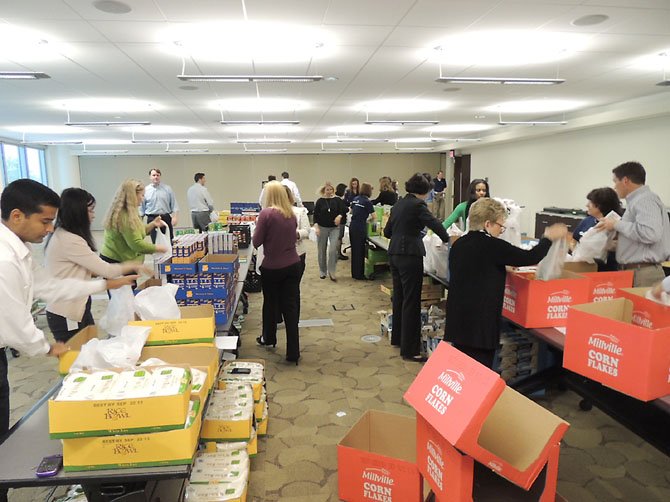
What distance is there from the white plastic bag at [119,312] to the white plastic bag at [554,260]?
229cm

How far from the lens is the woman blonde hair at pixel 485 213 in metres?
2.62

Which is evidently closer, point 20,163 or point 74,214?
point 74,214

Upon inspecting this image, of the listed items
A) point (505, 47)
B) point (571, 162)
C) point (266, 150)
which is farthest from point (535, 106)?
point (266, 150)

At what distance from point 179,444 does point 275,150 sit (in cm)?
1677

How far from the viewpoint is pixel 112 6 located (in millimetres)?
3723

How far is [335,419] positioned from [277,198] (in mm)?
1776

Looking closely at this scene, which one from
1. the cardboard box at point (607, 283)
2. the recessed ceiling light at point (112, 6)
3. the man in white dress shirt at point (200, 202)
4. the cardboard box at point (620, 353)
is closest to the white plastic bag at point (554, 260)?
the cardboard box at point (607, 283)

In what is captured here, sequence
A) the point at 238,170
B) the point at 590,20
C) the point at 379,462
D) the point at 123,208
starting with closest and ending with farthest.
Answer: the point at 379,462, the point at 123,208, the point at 590,20, the point at 238,170

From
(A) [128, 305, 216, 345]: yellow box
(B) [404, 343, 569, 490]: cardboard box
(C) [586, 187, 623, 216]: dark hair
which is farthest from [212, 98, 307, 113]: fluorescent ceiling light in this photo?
(B) [404, 343, 569, 490]: cardboard box

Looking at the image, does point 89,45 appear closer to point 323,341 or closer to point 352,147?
point 323,341

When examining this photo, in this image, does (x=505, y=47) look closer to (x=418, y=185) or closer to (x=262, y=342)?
(x=418, y=185)

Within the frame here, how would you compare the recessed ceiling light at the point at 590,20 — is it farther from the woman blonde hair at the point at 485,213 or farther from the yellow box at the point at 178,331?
the yellow box at the point at 178,331

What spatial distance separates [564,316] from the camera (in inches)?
103

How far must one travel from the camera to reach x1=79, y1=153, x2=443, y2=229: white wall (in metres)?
17.5
